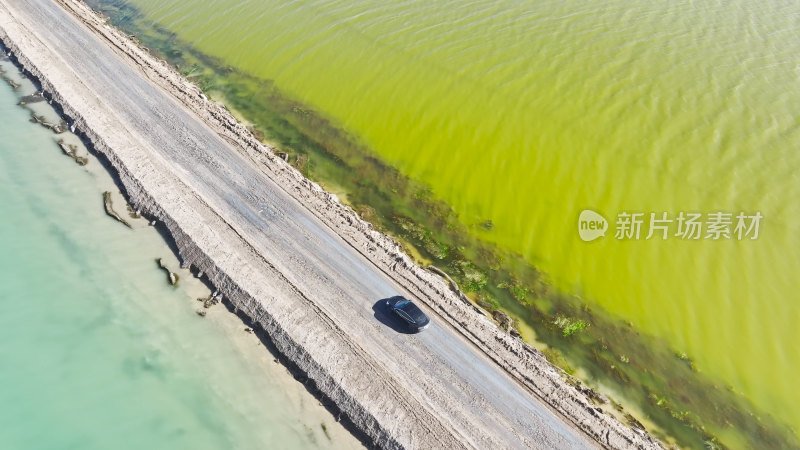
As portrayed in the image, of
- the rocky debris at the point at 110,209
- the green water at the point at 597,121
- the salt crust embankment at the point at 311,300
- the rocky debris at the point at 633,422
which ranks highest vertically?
the green water at the point at 597,121

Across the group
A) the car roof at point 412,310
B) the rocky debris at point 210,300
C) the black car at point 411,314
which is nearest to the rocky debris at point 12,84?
the rocky debris at point 210,300

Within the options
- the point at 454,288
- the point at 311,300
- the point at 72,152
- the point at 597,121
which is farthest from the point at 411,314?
the point at 72,152

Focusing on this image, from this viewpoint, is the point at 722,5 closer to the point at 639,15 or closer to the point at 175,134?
the point at 639,15

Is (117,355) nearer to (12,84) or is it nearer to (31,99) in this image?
(31,99)

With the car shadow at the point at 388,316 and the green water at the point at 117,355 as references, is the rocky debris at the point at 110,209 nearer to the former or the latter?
the green water at the point at 117,355

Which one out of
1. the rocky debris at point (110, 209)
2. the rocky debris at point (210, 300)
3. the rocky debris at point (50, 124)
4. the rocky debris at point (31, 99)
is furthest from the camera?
the rocky debris at point (31, 99)
